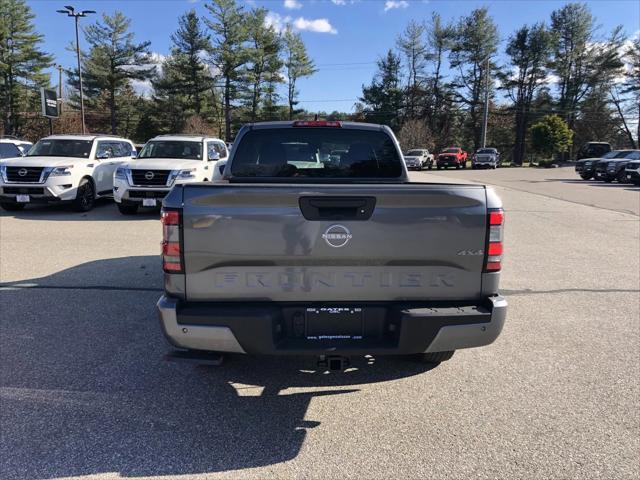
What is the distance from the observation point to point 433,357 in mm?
3807

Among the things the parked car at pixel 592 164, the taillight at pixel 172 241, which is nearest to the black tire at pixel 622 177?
the parked car at pixel 592 164

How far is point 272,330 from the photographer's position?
2801 millimetres

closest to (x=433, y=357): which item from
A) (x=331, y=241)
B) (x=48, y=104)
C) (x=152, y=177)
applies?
(x=331, y=241)

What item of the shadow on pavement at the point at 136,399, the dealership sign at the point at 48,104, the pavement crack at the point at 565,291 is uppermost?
the dealership sign at the point at 48,104

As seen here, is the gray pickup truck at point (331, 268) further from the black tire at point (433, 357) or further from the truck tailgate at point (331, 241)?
the black tire at point (433, 357)

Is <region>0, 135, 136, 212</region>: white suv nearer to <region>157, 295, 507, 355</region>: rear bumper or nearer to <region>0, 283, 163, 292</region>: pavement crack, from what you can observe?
<region>0, 283, 163, 292</region>: pavement crack

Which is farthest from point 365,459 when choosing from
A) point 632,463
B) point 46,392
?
point 46,392

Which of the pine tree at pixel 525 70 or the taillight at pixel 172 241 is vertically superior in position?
the pine tree at pixel 525 70

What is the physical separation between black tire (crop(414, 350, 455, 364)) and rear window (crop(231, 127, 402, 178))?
5.52 feet

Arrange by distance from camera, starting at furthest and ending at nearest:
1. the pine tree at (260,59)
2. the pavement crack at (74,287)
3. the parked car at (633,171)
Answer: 1. the pine tree at (260,59)
2. the parked car at (633,171)
3. the pavement crack at (74,287)

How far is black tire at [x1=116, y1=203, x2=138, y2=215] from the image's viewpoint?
11.6 meters

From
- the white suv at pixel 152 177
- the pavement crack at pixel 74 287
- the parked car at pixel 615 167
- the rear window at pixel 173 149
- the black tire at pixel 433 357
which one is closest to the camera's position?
the black tire at pixel 433 357

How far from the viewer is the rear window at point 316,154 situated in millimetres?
4484

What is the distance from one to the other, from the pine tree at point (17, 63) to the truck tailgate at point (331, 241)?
192 feet
